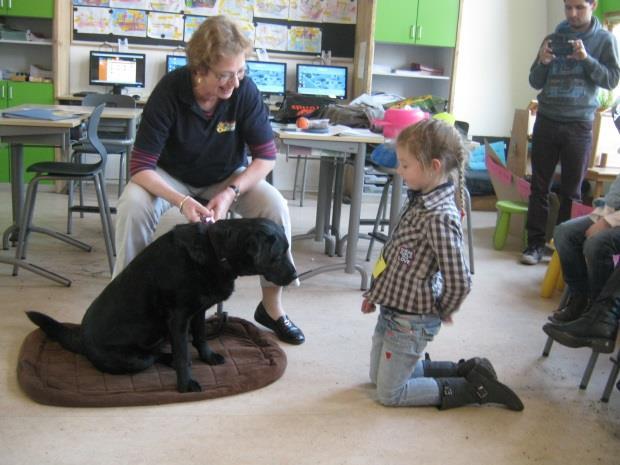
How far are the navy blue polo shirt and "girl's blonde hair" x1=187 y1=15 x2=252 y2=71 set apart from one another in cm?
16

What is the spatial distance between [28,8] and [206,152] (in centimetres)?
345

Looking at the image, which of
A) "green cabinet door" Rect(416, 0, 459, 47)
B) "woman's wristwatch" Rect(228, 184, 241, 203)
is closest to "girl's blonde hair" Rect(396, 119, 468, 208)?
"woman's wristwatch" Rect(228, 184, 241, 203)

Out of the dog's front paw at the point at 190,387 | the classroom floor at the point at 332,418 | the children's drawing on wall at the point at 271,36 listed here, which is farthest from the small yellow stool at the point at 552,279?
the children's drawing on wall at the point at 271,36

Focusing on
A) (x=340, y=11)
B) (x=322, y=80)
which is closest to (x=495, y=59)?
(x=340, y=11)

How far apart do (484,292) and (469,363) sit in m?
1.19

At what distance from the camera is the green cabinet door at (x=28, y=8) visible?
191 inches

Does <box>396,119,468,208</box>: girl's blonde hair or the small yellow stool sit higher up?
<box>396,119,468,208</box>: girl's blonde hair

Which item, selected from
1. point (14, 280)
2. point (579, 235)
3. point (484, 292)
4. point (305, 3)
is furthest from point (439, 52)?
point (14, 280)

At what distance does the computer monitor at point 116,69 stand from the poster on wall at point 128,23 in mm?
214

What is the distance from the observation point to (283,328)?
232cm

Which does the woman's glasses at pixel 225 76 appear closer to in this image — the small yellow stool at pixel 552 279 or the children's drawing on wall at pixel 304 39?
the small yellow stool at pixel 552 279

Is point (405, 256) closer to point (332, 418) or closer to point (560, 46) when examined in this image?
point (332, 418)

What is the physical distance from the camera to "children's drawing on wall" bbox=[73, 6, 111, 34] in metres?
5.18

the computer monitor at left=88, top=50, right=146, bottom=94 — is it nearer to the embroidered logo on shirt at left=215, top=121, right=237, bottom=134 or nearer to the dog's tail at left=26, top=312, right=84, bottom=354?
the embroidered logo on shirt at left=215, top=121, right=237, bottom=134
